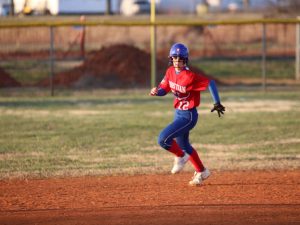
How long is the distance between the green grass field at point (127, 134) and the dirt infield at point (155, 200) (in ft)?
2.60

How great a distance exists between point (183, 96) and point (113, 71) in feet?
58.0

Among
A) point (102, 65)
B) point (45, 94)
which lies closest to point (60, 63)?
point (102, 65)

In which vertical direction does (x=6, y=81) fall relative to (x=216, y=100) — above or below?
below

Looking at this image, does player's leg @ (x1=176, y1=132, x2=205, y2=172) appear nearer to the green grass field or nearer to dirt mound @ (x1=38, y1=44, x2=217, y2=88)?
the green grass field

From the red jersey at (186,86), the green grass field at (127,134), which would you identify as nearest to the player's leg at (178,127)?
the red jersey at (186,86)

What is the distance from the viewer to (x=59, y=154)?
12109 millimetres

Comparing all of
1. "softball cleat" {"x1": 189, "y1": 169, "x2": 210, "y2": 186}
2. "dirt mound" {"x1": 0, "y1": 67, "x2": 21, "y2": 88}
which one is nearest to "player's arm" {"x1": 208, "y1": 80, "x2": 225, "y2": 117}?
"softball cleat" {"x1": 189, "y1": 169, "x2": 210, "y2": 186}

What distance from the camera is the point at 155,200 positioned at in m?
8.18

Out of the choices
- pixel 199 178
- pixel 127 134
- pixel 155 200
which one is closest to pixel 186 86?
pixel 199 178

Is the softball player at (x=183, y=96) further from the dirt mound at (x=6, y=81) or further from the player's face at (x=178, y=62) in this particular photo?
the dirt mound at (x=6, y=81)

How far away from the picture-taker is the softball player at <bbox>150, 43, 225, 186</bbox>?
28.9ft

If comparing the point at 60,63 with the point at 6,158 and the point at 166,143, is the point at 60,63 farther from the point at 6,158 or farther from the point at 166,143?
the point at 166,143

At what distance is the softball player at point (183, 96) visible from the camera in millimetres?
8797

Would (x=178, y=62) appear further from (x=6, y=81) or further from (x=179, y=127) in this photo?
(x=6, y=81)
